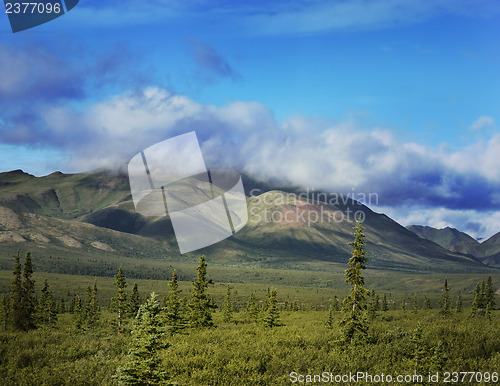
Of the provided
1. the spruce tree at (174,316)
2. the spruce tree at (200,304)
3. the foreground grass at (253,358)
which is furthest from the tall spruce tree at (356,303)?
the spruce tree at (174,316)

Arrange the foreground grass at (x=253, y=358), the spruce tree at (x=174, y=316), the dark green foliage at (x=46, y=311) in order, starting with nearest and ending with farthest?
the foreground grass at (x=253, y=358) → the spruce tree at (x=174, y=316) → the dark green foliage at (x=46, y=311)

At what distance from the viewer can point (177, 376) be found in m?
25.5

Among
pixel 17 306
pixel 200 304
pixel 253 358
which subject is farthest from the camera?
pixel 17 306

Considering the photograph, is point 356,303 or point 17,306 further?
point 17,306

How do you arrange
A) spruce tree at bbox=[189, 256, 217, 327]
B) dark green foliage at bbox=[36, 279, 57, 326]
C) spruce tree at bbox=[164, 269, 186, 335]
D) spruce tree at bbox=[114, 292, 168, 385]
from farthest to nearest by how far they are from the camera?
dark green foliage at bbox=[36, 279, 57, 326] < spruce tree at bbox=[164, 269, 186, 335] < spruce tree at bbox=[189, 256, 217, 327] < spruce tree at bbox=[114, 292, 168, 385]

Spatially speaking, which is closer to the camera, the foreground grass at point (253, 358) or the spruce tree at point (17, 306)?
the foreground grass at point (253, 358)

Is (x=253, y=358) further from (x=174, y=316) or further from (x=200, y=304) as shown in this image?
(x=174, y=316)

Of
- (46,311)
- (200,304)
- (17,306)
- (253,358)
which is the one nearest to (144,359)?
(253,358)

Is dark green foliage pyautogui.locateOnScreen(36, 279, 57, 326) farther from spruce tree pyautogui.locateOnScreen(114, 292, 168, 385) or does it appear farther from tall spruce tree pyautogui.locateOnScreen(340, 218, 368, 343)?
spruce tree pyautogui.locateOnScreen(114, 292, 168, 385)

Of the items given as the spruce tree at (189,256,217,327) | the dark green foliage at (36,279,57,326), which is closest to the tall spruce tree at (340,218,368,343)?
the spruce tree at (189,256,217,327)

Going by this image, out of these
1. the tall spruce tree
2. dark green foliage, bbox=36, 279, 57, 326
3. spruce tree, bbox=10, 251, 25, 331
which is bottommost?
dark green foliage, bbox=36, 279, 57, 326

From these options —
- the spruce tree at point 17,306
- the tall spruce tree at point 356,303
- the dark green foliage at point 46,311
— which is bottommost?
the dark green foliage at point 46,311

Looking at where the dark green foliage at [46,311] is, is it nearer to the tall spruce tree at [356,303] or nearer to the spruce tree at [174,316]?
the spruce tree at [174,316]

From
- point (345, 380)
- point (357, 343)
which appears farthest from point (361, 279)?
point (345, 380)
